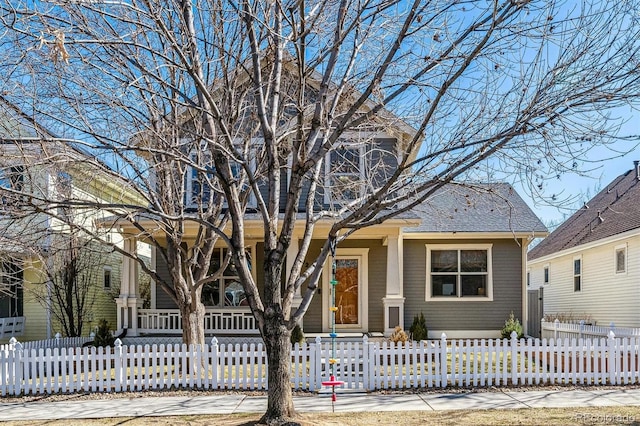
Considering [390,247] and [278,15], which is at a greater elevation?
[278,15]

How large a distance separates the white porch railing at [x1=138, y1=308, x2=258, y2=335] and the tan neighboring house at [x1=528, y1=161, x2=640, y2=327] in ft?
34.0

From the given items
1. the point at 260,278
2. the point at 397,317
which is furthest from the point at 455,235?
the point at 260,278

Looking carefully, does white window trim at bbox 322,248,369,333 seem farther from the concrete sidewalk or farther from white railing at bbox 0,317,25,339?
white railing at bbox 0,317,25,339

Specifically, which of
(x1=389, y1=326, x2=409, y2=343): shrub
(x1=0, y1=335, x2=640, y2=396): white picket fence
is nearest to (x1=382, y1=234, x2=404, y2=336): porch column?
(x1=389, y1=326, x2=409, y2=343): shrub

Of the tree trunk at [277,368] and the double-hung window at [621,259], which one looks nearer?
the tree trunk at [277,368]

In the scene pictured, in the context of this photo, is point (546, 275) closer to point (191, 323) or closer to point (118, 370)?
point (191, 323)

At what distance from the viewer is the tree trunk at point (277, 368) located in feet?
23.7

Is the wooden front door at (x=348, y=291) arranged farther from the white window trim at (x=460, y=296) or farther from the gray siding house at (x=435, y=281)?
the white window trim at (x=460, y=296)

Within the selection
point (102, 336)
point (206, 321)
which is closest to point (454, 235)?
point (206, 321)

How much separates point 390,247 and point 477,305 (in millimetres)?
3794

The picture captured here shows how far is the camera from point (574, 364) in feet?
33.5

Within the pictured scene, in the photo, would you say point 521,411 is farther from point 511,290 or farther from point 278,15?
point 511,290

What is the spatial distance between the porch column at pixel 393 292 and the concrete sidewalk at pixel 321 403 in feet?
15.8

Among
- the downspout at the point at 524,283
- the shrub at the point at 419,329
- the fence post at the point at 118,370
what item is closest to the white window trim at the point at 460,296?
the downspout at the point at 524,283
